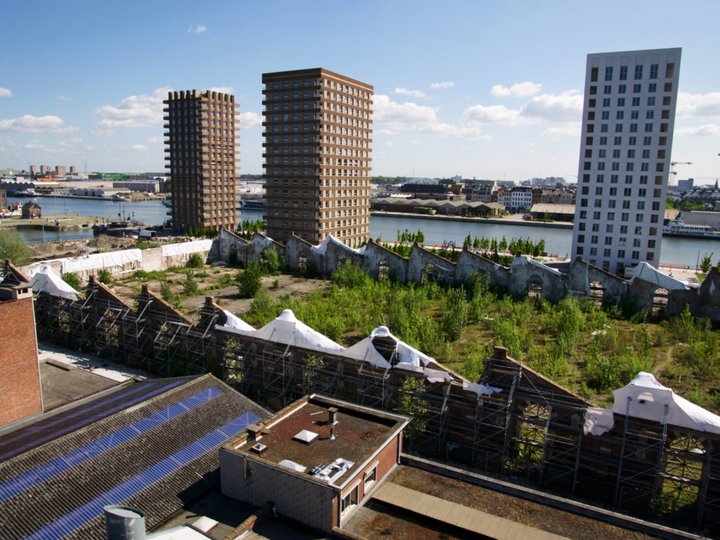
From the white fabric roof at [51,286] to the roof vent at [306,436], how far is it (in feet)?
Answer: 65.4

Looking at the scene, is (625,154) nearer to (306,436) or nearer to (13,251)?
(306,436)

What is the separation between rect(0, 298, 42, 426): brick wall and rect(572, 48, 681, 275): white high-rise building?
49047 mm

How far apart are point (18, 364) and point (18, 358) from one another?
22 centimetres

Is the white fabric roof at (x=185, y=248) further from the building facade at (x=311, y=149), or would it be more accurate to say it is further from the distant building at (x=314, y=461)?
the distant building at (x=314, y=461)

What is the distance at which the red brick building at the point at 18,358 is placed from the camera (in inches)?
738

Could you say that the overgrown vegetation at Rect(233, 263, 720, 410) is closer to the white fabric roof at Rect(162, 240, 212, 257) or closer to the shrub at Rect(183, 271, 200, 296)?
the shrub at Rect(183, 271, 200, 296)

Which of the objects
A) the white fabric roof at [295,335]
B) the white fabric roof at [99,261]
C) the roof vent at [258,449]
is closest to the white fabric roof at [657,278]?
the white fabric roof at [295,335]

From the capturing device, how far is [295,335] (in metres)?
20.1

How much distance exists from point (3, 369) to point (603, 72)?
52.6 meters

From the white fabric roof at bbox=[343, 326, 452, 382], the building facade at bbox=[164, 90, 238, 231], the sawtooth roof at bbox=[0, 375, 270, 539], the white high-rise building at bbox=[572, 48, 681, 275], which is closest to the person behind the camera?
the sawtooth roof at bbox=[0, 375, 270, 539]

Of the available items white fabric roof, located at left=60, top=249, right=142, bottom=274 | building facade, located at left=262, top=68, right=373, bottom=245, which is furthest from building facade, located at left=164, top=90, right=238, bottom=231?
white fabric roof, located at left=60, top=249, right=142, bottom=274

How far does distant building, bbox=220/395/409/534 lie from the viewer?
1107cm

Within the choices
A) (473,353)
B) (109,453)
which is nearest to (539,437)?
(473,353)

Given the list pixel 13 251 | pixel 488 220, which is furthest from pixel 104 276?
pixel 488 220
